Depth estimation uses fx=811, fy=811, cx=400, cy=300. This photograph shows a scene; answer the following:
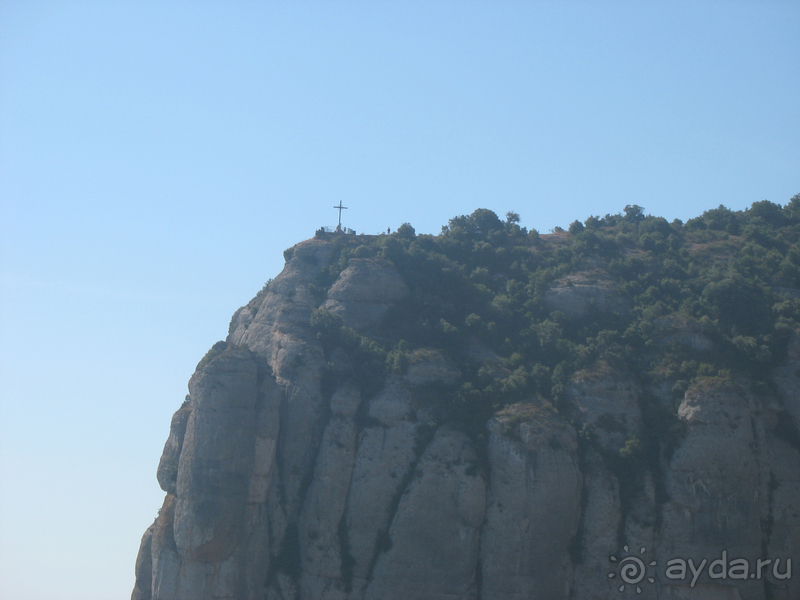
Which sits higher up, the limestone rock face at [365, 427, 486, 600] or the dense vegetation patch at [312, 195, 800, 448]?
the dense vegetation patch at [312, 195, 800, 448]

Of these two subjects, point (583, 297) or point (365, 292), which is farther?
point (583, 297)

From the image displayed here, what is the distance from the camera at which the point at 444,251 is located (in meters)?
76.9

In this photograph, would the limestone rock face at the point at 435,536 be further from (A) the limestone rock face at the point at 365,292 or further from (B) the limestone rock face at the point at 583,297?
(B) the limestone rock face at the point at 583,297

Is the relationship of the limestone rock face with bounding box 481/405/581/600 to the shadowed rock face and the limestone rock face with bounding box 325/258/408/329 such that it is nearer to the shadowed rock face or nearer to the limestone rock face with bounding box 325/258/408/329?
the shadowed rock face

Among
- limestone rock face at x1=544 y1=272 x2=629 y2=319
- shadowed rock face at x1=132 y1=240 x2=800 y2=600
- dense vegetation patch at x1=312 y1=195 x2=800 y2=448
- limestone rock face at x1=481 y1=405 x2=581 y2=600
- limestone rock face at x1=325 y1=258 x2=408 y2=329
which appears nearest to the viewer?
limestone rock face at x1=481 y1=405 x2=581 y2=600

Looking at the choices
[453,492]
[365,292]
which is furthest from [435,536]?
[365,292]

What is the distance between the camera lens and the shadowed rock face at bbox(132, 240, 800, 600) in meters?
52.2

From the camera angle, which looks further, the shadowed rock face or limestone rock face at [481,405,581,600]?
the shadowed rock face

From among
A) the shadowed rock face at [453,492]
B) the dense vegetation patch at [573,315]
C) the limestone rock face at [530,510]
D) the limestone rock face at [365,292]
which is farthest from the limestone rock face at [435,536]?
the limestone rock face at [365,292]

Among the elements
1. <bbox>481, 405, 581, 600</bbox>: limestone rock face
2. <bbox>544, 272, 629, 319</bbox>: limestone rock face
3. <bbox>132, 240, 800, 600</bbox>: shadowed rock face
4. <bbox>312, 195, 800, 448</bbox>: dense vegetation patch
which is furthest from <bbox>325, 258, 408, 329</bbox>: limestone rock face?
<bbox>481, 405, 581, 600</bbox>: limestone rock face

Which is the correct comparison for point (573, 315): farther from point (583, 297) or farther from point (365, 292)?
point (365, 292)

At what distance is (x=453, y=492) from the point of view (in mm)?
53375

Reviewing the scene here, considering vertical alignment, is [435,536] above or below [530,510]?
below

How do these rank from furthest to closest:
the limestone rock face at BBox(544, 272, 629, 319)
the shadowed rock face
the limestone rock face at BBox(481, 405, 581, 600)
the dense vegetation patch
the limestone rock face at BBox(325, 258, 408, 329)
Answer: the limestone rock face at BBox(544, 272, 629, 319) < the limestone rock face at BBox(325, 258, 408, 329) < the dense vegetation patch < the shadowed rock face < the limestone rock face at BBox(481, 405, 581, 600)
